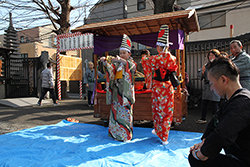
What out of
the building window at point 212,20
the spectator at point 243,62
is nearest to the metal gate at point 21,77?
the spectator at point 243,62

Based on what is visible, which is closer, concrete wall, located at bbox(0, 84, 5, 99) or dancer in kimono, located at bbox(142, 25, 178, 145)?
dancer in kimono, located at bbox(142, 25, 178, 145)

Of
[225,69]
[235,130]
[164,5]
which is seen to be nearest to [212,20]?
[164,5]

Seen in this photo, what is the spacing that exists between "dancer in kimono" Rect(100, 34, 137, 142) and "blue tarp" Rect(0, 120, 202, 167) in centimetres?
24

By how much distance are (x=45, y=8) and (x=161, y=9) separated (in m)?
8.39

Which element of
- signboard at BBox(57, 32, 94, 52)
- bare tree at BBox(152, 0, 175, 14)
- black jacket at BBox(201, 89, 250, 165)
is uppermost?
bare tree at BBox(152, 0, 175, 14)

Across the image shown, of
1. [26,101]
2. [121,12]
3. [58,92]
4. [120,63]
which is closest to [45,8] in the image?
[58,92]

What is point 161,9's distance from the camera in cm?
691

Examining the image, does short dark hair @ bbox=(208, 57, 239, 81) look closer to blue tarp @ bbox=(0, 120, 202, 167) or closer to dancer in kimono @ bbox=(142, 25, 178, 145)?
blue tarp @ bbox=(0, 120, 202, 167)

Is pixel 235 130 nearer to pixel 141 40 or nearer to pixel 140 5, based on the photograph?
pixel 141 40

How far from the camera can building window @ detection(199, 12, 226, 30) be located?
11.8 meters

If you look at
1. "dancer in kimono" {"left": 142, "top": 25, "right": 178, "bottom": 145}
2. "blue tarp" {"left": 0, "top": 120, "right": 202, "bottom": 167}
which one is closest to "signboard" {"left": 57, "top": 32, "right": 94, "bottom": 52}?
"blue tarp" {"left": 0, "top": 120, "right": 202, "bottom": 167}

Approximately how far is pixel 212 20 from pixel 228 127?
1274 cm

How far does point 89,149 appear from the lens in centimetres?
316

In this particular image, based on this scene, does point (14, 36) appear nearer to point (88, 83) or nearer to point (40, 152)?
point (88, 83)
